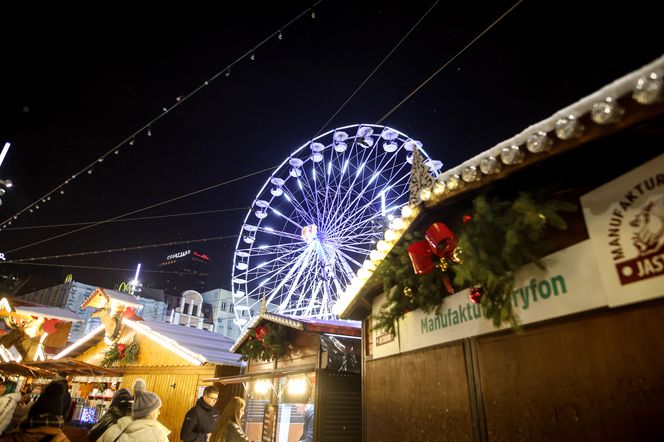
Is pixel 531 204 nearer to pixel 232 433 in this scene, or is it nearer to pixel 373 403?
pixel 373 403

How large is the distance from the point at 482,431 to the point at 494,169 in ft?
7.17

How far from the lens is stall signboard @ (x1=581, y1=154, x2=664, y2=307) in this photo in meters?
2.20

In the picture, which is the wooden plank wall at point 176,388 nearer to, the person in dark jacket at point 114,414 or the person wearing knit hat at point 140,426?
the person in dark jacket at point 114,414

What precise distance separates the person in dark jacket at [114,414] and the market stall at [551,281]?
346 centimetres

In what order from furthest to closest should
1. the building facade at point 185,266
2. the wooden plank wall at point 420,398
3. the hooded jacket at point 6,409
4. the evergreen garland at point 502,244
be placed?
the building facade at point 185,266 → the hooded jacket at point 6,409 → the wooden plank wall at point 420,398 → the evergreen garland at point 502,244

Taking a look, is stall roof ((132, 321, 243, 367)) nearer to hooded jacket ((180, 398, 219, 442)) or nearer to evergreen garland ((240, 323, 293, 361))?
evergreen garland ((240, 323, 293, 361))

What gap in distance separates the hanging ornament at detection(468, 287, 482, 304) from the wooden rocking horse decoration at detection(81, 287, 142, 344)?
16274 millimetres

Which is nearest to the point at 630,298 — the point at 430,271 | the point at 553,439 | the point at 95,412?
the point at 553,439

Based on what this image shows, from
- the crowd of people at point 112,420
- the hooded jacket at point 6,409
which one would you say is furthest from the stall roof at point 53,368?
the crowd of people at point 112,420

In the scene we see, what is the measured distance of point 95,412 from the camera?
14914mm

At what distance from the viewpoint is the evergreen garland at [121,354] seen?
1501 cm

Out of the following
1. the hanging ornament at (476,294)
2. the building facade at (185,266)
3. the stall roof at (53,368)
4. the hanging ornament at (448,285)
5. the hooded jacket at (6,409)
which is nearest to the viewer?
the hanging ornament at (476,294)

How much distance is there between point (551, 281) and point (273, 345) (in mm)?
7239

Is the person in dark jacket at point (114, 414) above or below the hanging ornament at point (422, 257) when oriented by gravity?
below
